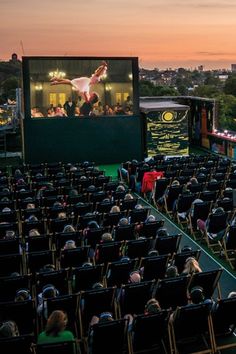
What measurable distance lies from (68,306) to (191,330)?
1614 mm

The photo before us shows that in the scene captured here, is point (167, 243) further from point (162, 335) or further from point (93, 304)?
point (162, 335)

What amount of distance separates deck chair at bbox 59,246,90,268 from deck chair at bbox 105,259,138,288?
33.1 inches

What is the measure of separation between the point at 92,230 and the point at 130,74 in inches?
590

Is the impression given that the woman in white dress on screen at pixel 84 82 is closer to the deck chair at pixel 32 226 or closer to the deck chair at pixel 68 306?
the deck chair at pixel 32 226

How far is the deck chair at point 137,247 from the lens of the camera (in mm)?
8423

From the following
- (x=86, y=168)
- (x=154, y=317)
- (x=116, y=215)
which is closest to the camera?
(x=154, y=317)

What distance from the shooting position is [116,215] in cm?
1055

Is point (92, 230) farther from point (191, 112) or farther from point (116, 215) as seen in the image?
point (191, 112)

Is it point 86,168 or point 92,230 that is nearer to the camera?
point 92,230

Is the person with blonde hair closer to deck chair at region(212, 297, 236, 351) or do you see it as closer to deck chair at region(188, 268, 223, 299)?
deck chair at region(188, 268, 223, 299)

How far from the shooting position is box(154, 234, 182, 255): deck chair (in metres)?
8.58

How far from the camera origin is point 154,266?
7523mm

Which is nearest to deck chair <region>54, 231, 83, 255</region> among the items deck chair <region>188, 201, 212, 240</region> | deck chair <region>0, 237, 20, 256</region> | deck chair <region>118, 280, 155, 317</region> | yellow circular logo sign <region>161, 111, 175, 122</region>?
deck chair <region>0, 237, 20, 256</region>

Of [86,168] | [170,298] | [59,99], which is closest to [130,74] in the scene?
[59,99]
